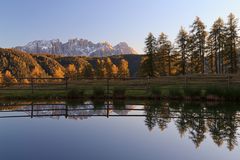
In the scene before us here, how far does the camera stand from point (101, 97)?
20.1 m

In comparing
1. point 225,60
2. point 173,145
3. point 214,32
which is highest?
point 214,32

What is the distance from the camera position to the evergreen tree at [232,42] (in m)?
45.2

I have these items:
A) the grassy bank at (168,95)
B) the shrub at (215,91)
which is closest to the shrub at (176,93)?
the grassy bank at (168,95)

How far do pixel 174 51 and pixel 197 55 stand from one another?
5.73 meters

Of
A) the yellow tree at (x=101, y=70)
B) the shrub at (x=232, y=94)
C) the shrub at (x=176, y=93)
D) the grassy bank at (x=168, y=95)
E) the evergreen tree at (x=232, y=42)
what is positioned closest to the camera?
the shrub at (x=232, y=94)

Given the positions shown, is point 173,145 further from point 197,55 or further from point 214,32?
point 214,32

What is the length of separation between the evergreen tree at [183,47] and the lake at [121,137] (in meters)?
38.4

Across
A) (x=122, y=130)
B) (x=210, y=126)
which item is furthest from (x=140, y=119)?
(x=210, y=126)

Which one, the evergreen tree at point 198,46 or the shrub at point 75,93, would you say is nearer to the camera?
the shrub at point 75,93

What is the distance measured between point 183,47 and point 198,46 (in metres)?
2.89

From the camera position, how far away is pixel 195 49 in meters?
48.7

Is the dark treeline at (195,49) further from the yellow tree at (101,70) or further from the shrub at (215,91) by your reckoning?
the shrub at (215,91)

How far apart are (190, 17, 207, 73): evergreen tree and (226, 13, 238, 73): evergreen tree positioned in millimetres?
4472

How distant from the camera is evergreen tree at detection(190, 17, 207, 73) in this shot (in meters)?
47.8
